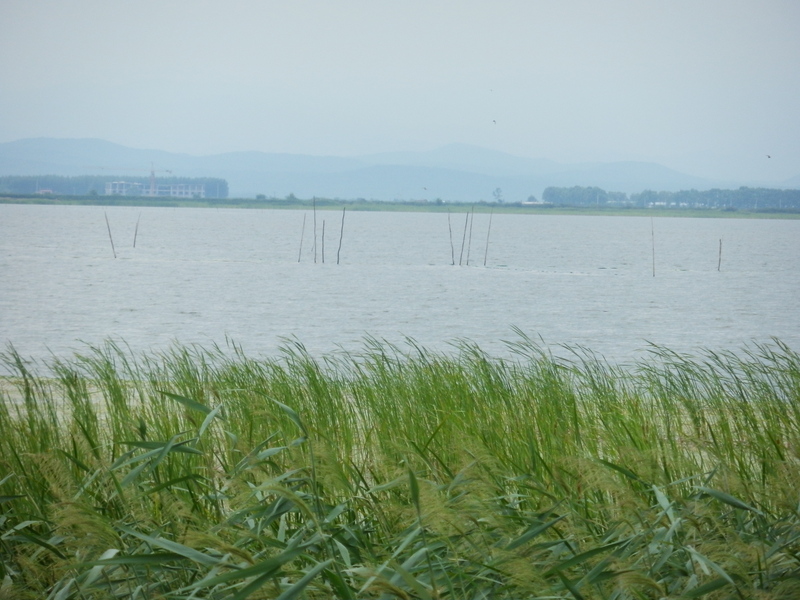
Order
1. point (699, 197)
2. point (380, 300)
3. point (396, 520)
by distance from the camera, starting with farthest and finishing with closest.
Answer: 1. point (699, 197)
2. point (380, 300)
3. point (396, 520)

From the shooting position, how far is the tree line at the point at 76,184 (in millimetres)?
169000

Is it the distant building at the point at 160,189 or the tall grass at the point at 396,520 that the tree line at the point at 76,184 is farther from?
the tall grass at the point at 396,520

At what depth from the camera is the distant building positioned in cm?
17500

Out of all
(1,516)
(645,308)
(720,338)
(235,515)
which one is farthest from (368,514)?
(645,308)

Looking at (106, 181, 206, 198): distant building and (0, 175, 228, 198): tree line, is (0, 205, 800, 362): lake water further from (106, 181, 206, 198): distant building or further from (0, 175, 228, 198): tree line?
(106, 181, 206, 198): distant building

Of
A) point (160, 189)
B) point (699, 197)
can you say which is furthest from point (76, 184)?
point (699, 197)

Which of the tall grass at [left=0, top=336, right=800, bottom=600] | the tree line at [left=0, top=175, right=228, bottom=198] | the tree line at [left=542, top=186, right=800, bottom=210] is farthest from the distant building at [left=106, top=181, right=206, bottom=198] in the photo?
the tall grass at [left=0, top=336, right=800, bottom=600]

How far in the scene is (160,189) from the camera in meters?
190

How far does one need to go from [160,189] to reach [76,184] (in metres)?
23.2

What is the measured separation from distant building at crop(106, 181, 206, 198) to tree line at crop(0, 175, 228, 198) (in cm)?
124

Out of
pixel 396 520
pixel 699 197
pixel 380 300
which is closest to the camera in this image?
pixel 396 520

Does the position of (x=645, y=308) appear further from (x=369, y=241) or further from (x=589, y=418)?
(x=369, y=241)

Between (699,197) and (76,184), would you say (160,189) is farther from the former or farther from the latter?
(699,197)

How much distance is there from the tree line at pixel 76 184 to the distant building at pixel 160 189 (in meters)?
1.24
